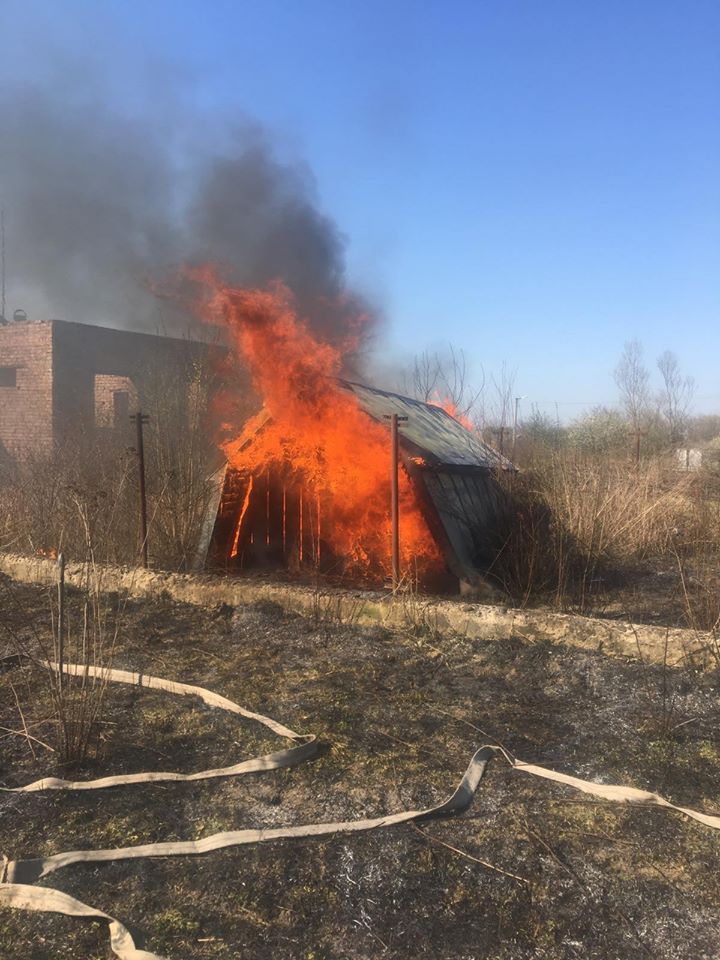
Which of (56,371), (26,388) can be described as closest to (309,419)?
(56,371)

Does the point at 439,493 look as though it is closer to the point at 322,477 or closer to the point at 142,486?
the point at 322,477

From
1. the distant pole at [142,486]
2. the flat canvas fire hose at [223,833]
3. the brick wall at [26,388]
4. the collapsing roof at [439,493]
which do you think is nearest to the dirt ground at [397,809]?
the flat canvas fire hose at [223,833]

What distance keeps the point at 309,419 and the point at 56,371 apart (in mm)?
12880

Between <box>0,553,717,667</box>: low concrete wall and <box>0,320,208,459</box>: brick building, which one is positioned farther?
<box>0,320,208,459</box>: brick building

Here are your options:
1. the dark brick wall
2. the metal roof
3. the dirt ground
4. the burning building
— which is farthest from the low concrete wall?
the dark brick wall

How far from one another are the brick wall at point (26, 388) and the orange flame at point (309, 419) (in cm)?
1198

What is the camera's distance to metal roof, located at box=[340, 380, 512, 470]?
703cm

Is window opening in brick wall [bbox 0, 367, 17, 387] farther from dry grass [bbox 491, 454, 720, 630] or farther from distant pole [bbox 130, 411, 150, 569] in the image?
dry grass [bbox 491, 454, 720, 630]

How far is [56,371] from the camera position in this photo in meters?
17.5

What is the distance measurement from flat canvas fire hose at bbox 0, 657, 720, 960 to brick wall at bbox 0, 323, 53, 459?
15455mm

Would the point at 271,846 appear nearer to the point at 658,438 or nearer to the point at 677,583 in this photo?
the point at 677,583

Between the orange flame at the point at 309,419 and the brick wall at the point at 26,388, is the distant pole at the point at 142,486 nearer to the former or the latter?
the orange flame at the point at 309,419

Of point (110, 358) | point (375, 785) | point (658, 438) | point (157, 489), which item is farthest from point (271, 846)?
point (658, 438)

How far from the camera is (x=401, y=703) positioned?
422 centimetres
